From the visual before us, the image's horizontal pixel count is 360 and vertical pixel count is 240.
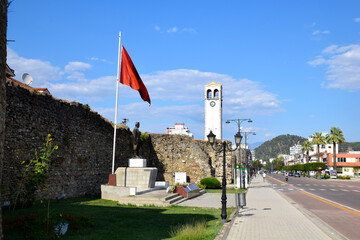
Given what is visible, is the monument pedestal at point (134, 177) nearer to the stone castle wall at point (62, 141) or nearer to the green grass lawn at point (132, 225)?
the stone castle wall at point (62, 141)

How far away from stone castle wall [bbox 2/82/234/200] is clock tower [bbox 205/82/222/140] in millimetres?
44723

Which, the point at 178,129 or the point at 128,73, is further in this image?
the point at 178,129

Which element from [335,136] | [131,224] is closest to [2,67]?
[131,224]

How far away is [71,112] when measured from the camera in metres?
20.3

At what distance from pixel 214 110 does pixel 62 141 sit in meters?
57.1

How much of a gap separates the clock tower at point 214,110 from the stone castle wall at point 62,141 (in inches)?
1761

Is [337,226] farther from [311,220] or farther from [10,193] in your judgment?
[10,193]

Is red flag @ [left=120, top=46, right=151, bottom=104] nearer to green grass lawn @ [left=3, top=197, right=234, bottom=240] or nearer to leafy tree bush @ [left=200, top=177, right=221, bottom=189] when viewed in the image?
green grass lawn @ [left=3, top=197, right=234, bottom=240]

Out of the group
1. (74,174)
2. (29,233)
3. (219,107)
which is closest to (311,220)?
(29,233)

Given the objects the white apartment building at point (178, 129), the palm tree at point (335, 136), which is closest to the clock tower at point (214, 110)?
the palm tree at point (335, 136)

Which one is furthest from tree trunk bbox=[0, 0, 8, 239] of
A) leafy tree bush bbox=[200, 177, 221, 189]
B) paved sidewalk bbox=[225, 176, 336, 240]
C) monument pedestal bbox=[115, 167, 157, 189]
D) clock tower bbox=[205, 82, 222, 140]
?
clock tower bbox=[205, 82, 222, 140]

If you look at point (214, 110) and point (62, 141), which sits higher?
point (214, 110)

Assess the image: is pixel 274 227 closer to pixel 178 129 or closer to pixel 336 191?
pixel 336 191

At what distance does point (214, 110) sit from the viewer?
74312 mm
